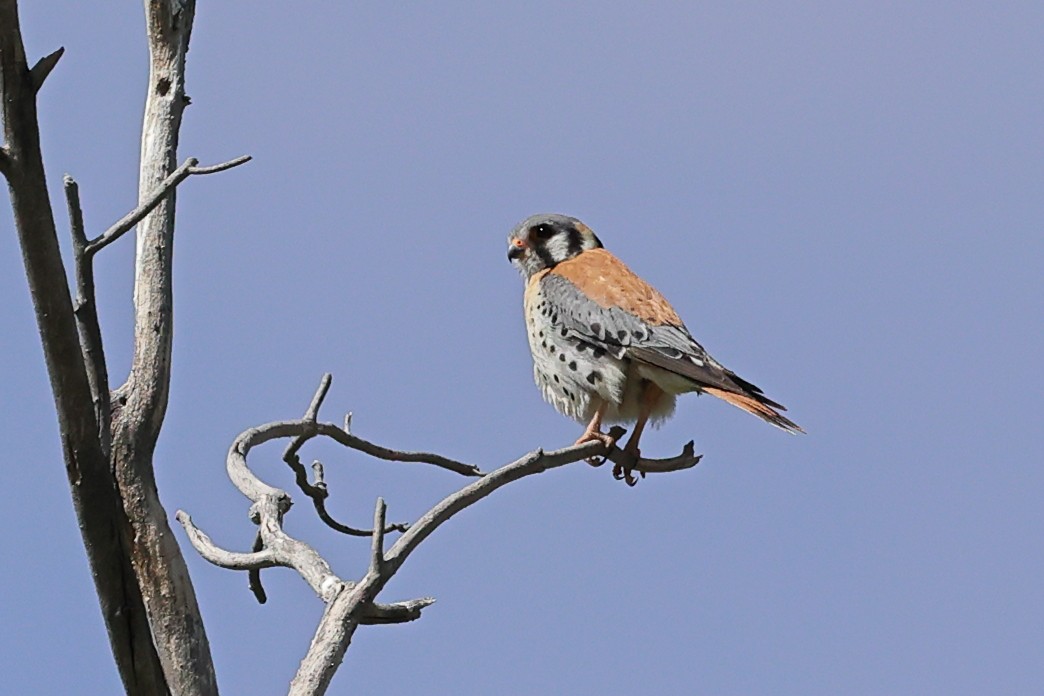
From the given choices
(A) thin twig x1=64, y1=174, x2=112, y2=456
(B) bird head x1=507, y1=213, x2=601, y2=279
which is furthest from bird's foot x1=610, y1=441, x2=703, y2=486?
(A) thin twig x1=64, y1=174, x2=112, y2=456

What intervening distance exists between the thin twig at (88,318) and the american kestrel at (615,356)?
5.94 ft

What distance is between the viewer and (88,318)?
305cm

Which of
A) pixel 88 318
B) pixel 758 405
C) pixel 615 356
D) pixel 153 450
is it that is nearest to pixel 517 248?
pixel 615 356

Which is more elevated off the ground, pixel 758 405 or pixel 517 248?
pixel 517 248

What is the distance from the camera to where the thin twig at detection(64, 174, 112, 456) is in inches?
114

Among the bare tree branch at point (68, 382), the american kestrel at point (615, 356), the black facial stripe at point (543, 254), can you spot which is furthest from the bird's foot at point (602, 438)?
the bare tree branch at point (68, 382)

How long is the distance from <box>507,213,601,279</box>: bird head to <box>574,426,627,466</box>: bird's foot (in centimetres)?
105

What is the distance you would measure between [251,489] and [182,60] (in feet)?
4.28

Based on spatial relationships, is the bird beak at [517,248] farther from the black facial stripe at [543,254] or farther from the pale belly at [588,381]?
the pale belly at [588,381]

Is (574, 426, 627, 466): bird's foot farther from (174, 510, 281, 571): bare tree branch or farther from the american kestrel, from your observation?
(174, 510, 281, 571): bare tree branch

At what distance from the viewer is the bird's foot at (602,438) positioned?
14.8ft

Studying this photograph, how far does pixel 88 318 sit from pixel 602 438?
1959 millimetres

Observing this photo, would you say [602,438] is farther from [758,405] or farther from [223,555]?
[223,555]

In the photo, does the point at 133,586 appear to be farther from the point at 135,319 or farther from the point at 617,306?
the point at 617,306
